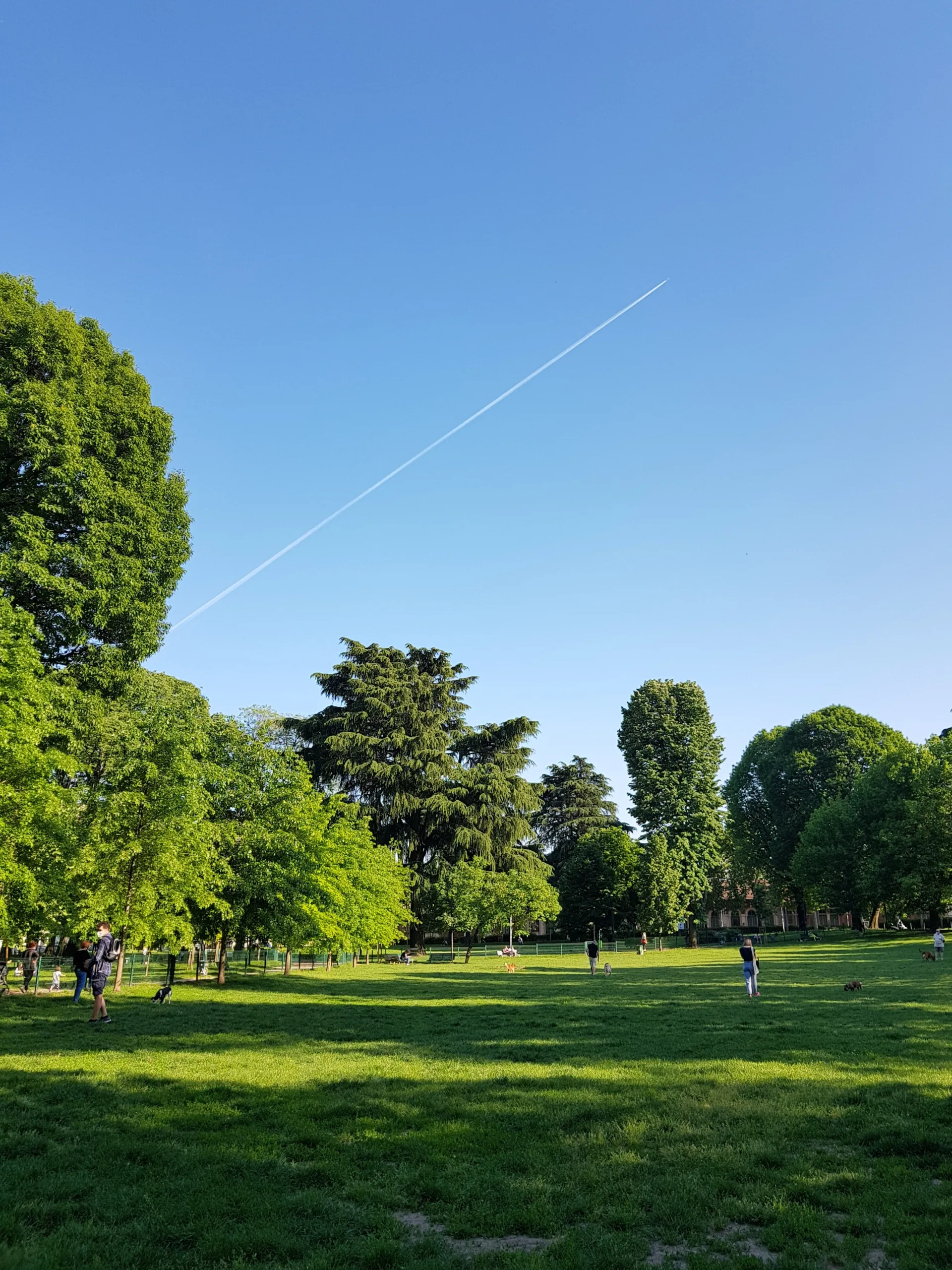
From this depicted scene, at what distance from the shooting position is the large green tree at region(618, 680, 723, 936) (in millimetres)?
67312

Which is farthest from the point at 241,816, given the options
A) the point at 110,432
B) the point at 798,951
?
the point at 798,951

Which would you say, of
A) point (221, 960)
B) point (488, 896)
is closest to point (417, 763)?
point (488, 896)

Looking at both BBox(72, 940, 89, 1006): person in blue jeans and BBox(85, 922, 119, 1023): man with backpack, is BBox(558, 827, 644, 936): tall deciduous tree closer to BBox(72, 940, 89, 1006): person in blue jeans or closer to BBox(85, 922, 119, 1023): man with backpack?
BBox(72, 940, 89, 1006): person in blue jeans

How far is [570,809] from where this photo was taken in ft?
287

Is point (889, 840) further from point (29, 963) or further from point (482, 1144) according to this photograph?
point (482, 1144)

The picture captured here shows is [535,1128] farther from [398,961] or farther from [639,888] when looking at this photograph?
[639,888]

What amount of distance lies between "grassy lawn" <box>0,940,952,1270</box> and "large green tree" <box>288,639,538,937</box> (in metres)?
36.2

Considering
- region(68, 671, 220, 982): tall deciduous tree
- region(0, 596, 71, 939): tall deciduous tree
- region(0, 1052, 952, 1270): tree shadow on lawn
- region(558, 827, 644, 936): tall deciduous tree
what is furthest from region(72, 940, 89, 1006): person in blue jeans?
region(558, 827, 644, 936): tall deciduous tree

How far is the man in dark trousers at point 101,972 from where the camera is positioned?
17.6 metres

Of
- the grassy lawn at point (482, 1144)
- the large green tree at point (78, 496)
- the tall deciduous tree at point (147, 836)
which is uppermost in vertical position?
the large green tree at point (78, 496)

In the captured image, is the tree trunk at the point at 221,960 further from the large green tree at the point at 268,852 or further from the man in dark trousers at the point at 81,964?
the man in dark trousers at the point at 81,964

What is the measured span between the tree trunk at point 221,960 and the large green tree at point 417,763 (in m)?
22.5

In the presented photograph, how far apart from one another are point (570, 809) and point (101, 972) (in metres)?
72.7

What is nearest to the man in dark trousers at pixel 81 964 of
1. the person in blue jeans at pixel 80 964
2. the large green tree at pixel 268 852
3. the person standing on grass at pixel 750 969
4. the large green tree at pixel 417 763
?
the person in blue jeans at pixel 80 964
